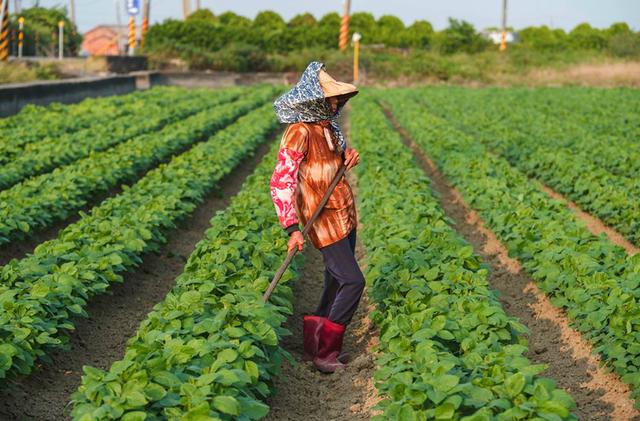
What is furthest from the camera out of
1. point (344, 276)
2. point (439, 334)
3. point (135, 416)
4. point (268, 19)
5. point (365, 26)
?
point (268, 19)

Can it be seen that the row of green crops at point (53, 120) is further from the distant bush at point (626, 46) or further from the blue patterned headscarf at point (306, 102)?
the distant bush at point (626, 46)

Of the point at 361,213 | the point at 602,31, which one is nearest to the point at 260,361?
the point at 361,213

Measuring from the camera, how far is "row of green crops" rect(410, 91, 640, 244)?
383 inches

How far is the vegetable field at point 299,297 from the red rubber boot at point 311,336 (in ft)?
0.51

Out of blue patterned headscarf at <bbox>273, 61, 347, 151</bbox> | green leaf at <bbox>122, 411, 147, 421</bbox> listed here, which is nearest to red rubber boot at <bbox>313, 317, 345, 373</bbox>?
blue patterned headscarf at <bbox>273, 61, 347, 151</bbox>

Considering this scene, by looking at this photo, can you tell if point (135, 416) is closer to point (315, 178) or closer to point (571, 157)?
point (315, 178)

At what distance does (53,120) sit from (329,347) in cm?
1283

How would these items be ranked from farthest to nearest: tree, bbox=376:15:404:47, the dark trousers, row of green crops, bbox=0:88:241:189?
tree, bbox=376:15:404:47 < row of green crops, bbox=0:88:241:189 < the dark trousers

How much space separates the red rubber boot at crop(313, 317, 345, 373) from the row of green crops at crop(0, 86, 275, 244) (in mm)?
3401

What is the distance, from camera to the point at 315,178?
534cm

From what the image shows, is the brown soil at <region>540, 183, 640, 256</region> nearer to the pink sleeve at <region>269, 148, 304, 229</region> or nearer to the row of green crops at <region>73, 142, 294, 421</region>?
the row of green crops at <region>73, 142, 294, 421</region>

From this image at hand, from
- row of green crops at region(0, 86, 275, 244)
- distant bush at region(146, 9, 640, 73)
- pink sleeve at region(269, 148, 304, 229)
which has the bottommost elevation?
row of green crops at region(0, 86, 275, 244)

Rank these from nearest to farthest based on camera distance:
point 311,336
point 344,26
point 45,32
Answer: point 311,336, point 45,32, point 344,26

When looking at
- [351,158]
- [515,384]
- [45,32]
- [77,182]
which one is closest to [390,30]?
[45,32]
